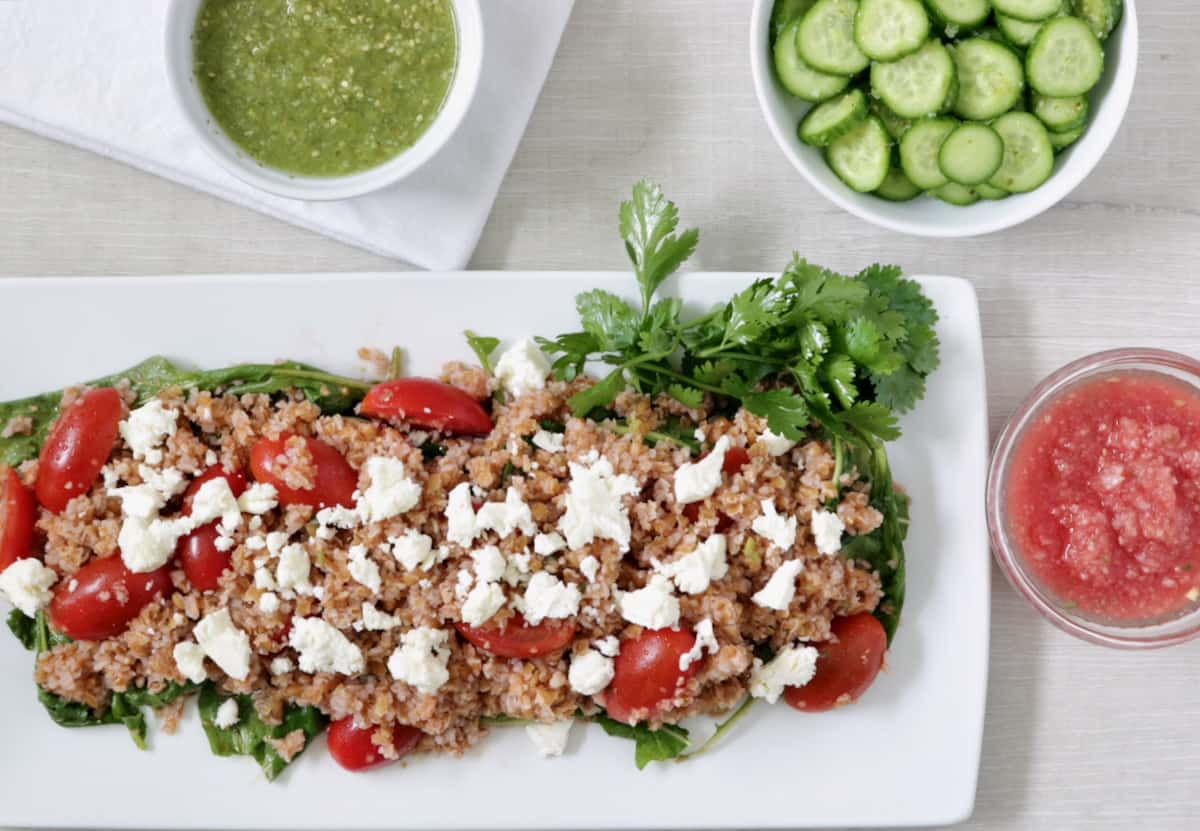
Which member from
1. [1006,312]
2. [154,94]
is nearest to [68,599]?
[154,94]

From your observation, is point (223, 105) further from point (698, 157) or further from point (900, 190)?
point (900, 190)

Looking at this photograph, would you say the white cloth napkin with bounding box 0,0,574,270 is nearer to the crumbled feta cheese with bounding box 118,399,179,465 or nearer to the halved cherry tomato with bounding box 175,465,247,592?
the crumbled feta cheese with bounding box 118,399,179,465

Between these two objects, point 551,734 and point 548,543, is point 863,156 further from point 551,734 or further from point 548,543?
point 551,734

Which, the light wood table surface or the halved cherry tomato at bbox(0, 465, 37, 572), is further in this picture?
the light wood table surface

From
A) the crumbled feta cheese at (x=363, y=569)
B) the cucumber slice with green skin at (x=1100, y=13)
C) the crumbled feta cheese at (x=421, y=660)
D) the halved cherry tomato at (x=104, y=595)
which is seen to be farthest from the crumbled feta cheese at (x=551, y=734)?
the cucumber slice with green skin at (x=1100, y=13)

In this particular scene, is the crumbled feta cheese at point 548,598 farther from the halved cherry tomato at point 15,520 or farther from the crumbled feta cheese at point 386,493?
the halved cherry tomato at point 15,520

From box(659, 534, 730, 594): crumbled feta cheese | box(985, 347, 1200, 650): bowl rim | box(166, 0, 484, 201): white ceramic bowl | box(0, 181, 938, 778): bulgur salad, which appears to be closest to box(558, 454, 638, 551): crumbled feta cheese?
box(0, 181, 938, 778): bulgur salad
